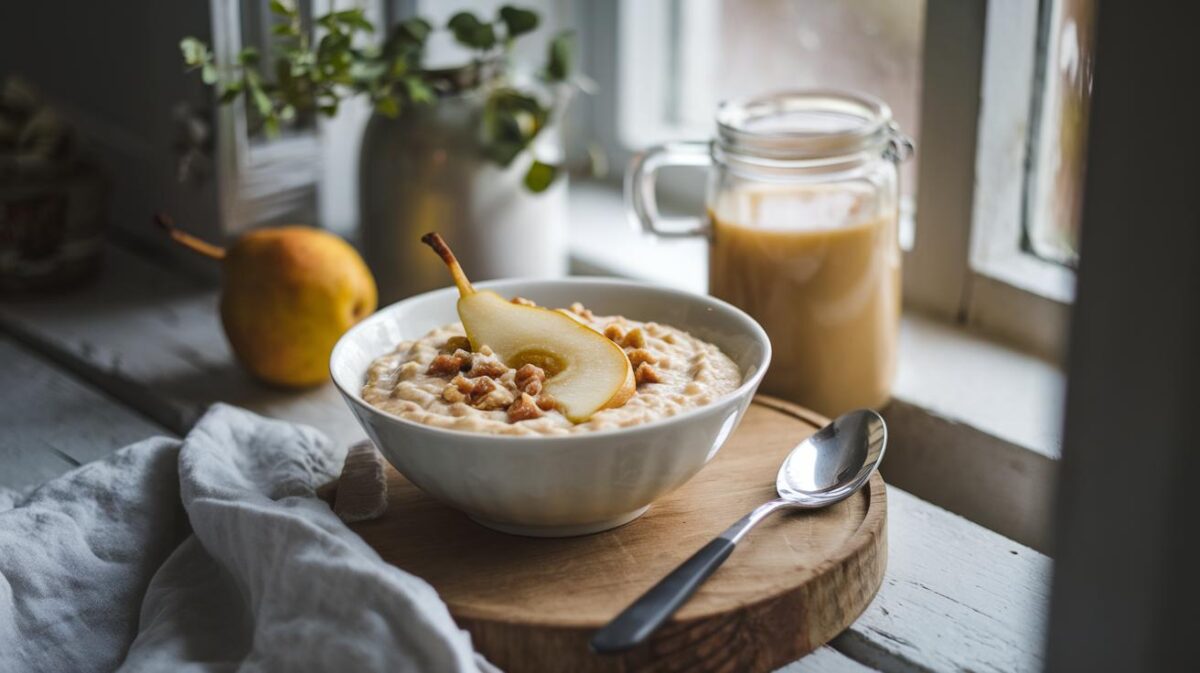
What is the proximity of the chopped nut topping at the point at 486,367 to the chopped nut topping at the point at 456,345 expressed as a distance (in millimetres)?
41

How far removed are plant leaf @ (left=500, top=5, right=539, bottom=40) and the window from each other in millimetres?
361

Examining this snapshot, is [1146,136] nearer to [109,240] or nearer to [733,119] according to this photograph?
[733,119]

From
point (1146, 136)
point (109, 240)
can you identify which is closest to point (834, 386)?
point (1146, 136)

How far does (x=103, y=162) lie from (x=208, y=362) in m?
0.49

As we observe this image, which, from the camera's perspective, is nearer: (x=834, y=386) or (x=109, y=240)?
(x=834, y=386)

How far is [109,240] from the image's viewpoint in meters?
1.69

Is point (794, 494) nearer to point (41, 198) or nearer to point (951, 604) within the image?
point (951, 604)

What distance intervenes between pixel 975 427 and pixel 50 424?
87cm

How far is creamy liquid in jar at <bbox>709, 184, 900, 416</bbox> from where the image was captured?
109cm

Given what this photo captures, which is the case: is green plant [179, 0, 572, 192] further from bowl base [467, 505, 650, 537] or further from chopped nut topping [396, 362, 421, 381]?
bowl base [467, 505, 650, 537]

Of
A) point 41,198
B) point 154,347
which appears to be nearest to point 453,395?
point 154,347

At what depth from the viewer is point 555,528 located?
0.88 metres

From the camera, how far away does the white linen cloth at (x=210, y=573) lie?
2.49 feet

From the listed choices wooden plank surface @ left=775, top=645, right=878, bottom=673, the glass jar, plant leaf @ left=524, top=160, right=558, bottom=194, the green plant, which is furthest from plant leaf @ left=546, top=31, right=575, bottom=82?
wooden plank surface @ left=775, top=645, right=878, bottom=673
